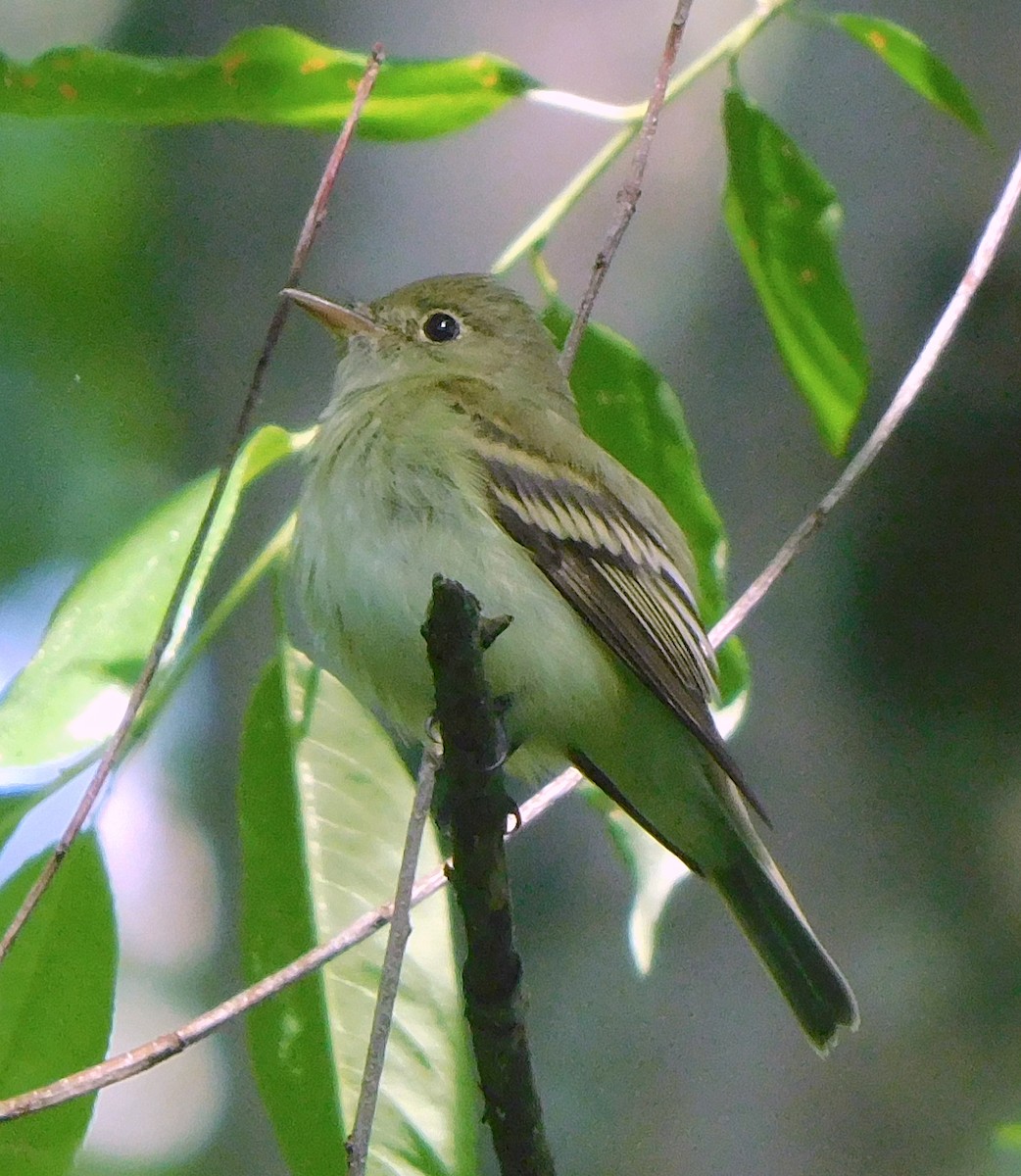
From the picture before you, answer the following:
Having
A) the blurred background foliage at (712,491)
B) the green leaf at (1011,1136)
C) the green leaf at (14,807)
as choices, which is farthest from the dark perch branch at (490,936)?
the blurred background foliage at (712,491)

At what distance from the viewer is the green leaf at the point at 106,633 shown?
5.04 ft

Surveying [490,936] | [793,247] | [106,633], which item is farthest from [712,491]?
[490,936]

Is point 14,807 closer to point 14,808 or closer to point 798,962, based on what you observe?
point 14,808

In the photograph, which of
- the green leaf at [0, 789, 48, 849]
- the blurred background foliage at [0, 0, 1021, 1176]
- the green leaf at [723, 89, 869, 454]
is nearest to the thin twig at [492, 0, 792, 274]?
the green leaf at [723, 89, 869, 454]

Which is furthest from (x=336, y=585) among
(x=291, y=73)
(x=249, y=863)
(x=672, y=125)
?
(x=672, y=125)

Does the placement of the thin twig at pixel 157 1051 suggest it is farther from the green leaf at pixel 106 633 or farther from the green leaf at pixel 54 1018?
the green leaf at pixel 106 633

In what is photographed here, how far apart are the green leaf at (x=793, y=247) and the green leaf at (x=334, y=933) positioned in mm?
752

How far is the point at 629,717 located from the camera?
2047 mm

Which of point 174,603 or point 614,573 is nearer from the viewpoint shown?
point 174,603

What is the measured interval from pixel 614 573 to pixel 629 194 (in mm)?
511

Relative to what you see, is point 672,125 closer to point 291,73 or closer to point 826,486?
point 826,486

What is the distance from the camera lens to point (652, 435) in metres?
1.97

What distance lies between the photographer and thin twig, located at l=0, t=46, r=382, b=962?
1.40 metres

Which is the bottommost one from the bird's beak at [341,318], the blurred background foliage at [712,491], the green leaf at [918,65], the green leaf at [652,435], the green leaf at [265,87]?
the blurred background foliage at [712,491]
